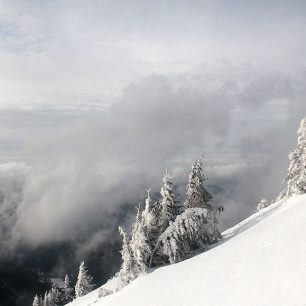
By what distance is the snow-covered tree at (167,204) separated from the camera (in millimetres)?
39500

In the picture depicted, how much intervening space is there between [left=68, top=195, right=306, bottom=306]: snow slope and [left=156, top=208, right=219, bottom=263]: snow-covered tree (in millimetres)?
3146

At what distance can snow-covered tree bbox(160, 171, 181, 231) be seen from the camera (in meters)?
39.5

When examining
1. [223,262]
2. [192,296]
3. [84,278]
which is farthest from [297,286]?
[84,278]

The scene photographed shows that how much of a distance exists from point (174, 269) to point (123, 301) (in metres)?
4.74

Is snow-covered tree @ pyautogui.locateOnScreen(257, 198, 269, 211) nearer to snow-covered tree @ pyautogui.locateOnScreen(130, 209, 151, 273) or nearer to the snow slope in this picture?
snow-covered tree @ pyautogui.locateOnScreen(130, 209, 151, 273)

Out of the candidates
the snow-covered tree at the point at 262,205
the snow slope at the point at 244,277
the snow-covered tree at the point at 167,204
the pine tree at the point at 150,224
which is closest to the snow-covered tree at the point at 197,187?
the snow-covered tree at the point at 167,204

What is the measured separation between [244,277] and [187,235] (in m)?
16.0

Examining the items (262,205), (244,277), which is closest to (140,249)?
(244,277)

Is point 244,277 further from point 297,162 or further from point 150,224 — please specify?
point 297,162

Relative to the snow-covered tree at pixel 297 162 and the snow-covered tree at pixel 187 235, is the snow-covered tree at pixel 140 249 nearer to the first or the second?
the snow-covered tree at pixel 187 235

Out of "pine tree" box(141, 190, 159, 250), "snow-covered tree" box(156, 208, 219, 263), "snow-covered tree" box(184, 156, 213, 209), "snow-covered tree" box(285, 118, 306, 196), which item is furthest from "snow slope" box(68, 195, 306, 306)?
"snow-covered tree" box(184, 156, 213, 209)

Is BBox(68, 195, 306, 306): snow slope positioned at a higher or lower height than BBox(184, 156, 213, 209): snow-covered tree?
lower

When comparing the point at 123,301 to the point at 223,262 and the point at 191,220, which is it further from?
the point at 191,220

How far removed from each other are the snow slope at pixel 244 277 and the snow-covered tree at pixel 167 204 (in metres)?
7.62
